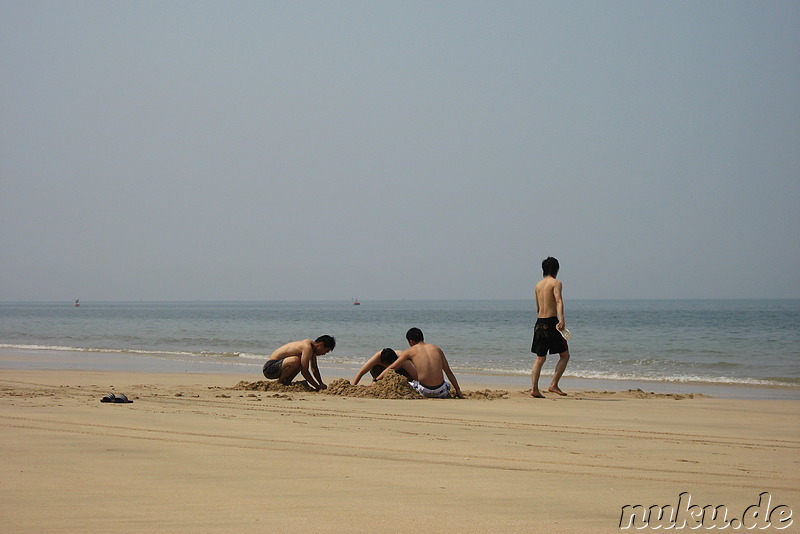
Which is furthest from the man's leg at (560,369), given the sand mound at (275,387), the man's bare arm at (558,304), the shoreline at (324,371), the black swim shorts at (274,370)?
the black swim shorts at (274,370)

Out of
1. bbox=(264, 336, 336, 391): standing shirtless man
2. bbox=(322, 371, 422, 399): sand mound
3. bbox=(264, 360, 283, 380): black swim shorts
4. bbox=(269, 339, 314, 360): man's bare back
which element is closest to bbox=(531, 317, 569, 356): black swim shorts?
bbox=(322, 371, 422, 399): sand mound

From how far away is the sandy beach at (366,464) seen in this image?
3854 mm

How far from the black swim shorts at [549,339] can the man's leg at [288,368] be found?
10.6 feet

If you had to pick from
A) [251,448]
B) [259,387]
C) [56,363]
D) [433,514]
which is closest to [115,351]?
[56,363]

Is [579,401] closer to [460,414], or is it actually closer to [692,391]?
[460,414]

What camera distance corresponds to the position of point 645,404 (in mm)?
10234

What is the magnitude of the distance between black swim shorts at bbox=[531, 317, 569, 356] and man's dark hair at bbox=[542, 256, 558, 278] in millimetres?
669

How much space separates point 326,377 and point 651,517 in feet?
37.2

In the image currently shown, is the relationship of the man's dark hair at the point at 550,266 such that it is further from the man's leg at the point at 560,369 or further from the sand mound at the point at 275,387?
the sand mound at the point at 275,387

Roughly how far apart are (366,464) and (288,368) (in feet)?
19.6

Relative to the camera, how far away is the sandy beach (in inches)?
152

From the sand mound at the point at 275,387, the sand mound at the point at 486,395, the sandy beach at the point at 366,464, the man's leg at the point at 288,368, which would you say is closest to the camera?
the sandy beach at the point at 366,464

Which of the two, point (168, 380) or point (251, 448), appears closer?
point (251, 448)

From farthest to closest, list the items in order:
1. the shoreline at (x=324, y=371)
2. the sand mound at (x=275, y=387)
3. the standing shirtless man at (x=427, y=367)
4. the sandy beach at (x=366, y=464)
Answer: the shoreline at (x=324, y=371), the sand mound at (x=275, y=387), the standing shirtless man at (x=427, y=367), the sandy beach at (x=366, y=464)
